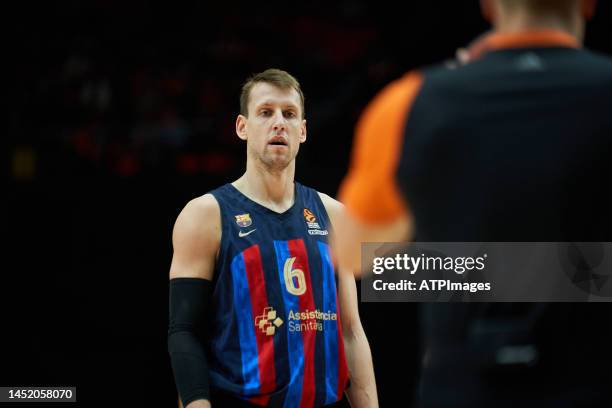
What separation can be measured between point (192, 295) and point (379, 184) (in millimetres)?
2015

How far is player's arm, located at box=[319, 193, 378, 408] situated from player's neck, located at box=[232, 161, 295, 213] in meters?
0.29

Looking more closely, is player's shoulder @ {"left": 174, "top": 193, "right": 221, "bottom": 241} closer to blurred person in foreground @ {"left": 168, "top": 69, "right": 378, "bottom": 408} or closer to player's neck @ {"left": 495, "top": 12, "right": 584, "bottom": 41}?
blurred person in foreground @ {"left": 168, "top": 69, "right": 378, "bottom": 408}

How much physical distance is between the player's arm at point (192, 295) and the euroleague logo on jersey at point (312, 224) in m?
0.46

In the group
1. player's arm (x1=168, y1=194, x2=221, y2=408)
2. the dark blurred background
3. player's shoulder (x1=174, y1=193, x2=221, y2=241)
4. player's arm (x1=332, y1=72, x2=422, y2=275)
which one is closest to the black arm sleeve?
player's arm (x1=168, y1=194, x2=221, y2=408)

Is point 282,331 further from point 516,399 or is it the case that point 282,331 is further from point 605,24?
point 605,24

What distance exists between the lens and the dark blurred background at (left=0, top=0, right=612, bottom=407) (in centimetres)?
610

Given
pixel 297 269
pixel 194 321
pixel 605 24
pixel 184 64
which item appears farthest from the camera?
pixel 184 64

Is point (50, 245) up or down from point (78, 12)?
down

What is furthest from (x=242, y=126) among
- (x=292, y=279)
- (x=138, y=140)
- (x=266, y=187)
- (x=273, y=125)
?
(x=138, y=140)

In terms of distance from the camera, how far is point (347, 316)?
373 cm

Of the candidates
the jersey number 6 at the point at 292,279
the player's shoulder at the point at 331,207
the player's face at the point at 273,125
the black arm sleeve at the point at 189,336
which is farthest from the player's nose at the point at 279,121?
the black arm sleeve at the point at 189,336

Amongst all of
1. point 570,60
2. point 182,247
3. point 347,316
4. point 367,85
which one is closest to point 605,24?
point 367,85

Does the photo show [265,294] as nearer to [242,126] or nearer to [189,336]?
[189,336]

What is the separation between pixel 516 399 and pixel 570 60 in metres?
0.62
